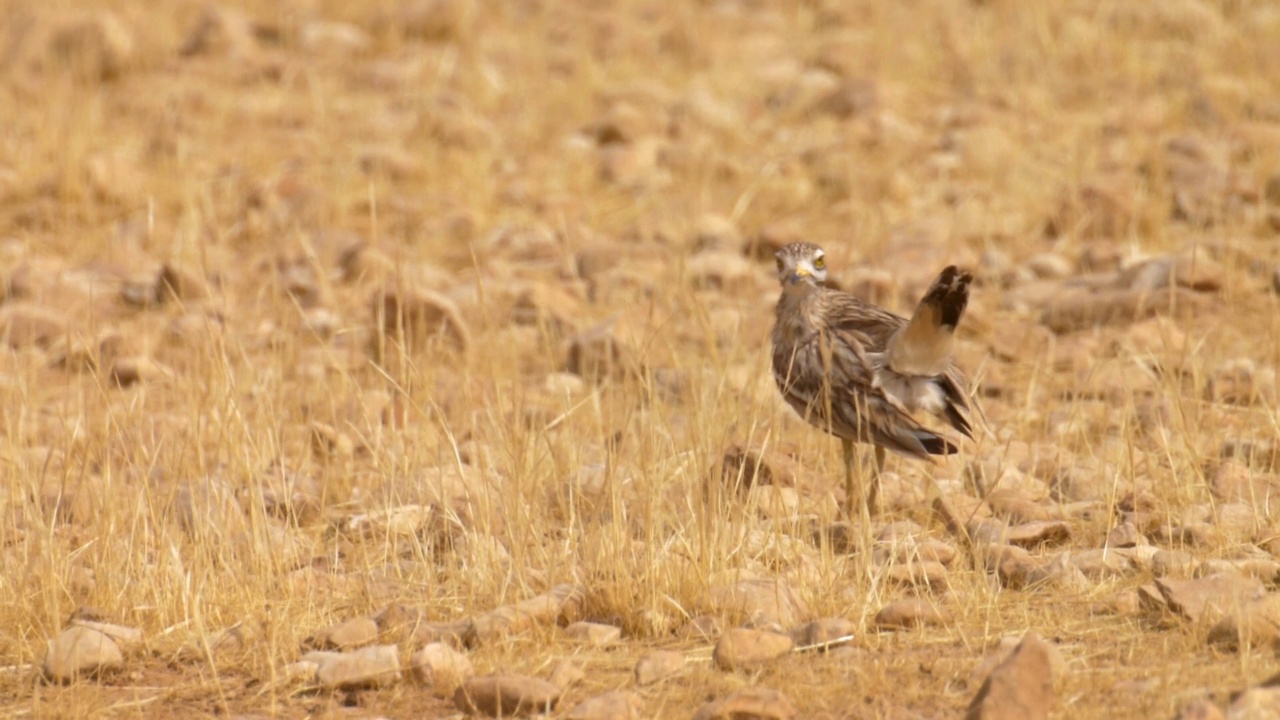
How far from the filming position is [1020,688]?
10.4 ft

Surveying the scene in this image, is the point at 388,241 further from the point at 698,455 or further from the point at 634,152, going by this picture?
the point at 698,455

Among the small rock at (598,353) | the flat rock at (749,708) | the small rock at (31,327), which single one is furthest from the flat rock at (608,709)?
the small rock at (31,327)

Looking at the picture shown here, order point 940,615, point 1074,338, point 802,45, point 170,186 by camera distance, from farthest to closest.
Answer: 1. point 802,45
2. point 170,186
3. point 1074,338
4. point 940,615

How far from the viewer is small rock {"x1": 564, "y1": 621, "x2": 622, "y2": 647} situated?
12.6 feet

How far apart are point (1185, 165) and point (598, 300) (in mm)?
2846

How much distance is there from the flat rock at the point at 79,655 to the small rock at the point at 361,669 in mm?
502

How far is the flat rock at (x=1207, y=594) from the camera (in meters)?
3.63

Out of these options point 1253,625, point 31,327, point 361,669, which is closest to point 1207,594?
point 1253,625

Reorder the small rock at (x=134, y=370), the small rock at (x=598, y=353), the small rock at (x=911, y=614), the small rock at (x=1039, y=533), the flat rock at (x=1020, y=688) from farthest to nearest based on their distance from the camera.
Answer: the small rock at (x=134, y=370)
the small rock at (x=598, y=353)
the small rock at (x=1039, y=533)
the small rock at (x=911, y=614)
the flat rock at (x=1020, y=688)

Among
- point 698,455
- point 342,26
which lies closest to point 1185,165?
point 698,455

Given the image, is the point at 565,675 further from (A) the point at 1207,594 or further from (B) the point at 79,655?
(A) the point at 1207,594

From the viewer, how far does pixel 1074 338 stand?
6.40 m

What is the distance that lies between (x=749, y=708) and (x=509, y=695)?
0.49m

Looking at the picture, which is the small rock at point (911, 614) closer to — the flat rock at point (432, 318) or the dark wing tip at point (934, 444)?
the dark wing tip at point (934, 444)
